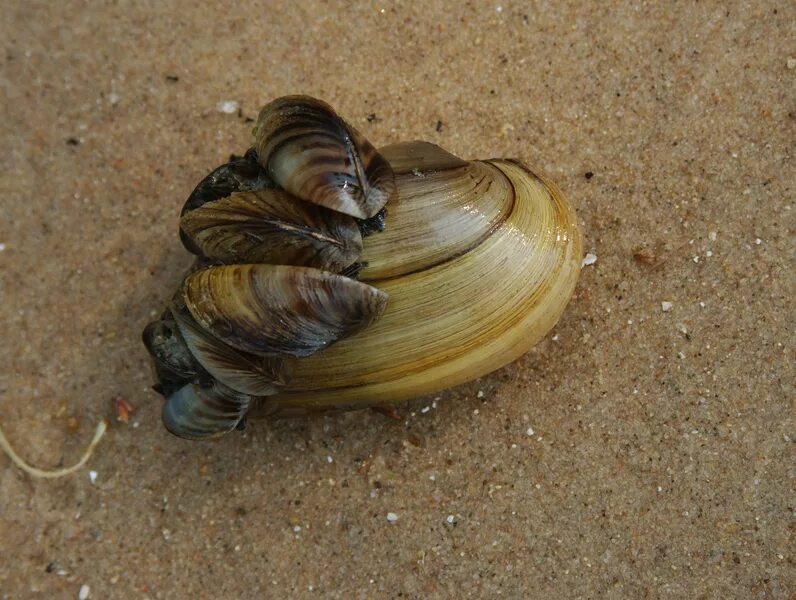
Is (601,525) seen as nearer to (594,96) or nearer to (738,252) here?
(738,252)

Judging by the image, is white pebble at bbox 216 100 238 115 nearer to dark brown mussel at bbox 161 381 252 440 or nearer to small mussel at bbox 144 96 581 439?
small mussel at bbox 144 96 581 439

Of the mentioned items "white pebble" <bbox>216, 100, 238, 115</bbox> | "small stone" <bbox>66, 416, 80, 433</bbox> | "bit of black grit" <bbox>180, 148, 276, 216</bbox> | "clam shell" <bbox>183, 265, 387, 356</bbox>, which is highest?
"bit of black grit" <bbox>180, 148, 276, 216</bbox>

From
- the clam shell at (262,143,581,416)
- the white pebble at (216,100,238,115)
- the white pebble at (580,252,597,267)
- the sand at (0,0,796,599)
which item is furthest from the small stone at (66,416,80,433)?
the white pebble at (580,252,597,267)

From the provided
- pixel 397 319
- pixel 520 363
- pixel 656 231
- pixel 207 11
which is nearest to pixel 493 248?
pixel 397 319

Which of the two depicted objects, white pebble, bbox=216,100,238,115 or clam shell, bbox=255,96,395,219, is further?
white pebble, bbox=216,100,238,115

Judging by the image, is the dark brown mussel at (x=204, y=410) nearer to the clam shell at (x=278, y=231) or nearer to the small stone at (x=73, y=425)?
the clam shell at (x=278, y=231)

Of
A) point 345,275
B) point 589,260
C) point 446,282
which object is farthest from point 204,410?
point 589,260

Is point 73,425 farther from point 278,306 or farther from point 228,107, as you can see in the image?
point 228,107

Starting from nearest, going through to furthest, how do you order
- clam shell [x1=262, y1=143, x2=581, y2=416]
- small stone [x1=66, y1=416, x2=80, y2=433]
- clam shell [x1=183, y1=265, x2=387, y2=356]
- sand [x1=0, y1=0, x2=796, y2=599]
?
clam shell [x1=183, y1=265, x2=387, y2=356] → clam shell [x1=262, y1=143, x2=581, y2=416] → sand [x1=0, y1=0, x2=796, y2=599] → small stone [x1=66, y1=416, x2=80, y2=433]
